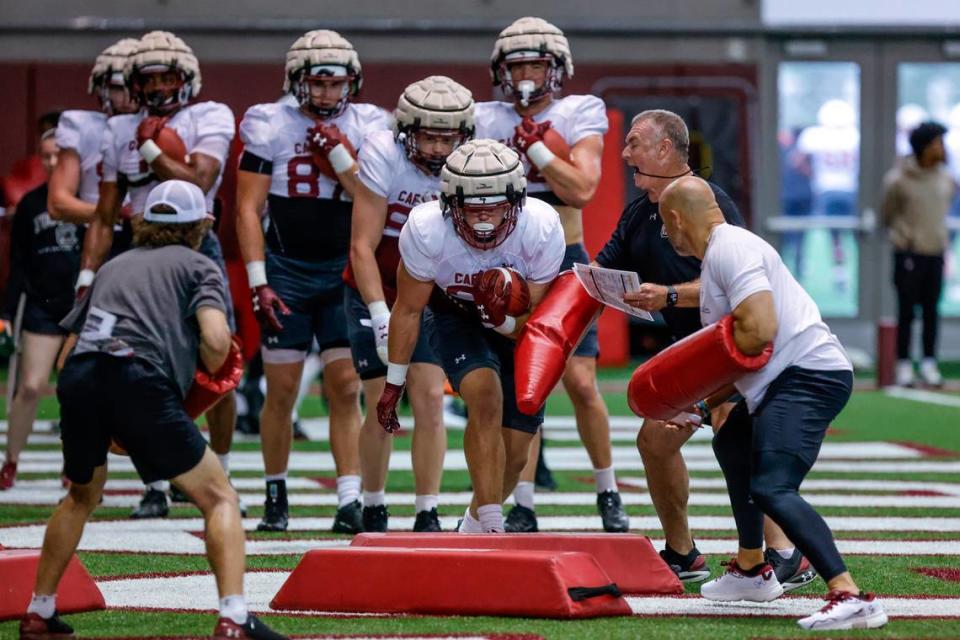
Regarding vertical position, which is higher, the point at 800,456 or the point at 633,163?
the point at 633,163

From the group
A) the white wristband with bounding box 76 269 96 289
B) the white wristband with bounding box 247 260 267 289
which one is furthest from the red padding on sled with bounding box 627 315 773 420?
the white wristband with bounding box 76 269 96 289

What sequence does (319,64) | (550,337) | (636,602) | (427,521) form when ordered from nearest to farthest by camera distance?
1. (636,602)
2. (550,337)
3. (427,521)
4. (319,64)

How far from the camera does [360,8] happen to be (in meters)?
18.8

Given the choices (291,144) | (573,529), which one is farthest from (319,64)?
(573,529)

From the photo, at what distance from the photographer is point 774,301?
556cm

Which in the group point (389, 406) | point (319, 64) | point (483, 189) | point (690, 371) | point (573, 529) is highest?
point (319, 64)

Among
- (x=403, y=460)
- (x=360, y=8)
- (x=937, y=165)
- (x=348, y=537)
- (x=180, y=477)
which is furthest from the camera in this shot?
(x=360, y=8)

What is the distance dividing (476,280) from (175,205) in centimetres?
134

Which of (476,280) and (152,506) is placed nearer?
(476,280)

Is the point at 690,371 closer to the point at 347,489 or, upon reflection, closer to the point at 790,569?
the point at 790,569

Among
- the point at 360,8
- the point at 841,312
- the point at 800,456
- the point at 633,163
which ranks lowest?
the point at 841,312

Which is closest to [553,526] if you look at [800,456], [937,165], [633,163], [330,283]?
[330,283]

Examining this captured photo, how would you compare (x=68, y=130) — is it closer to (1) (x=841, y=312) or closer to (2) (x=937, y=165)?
(2) (x=937, y=165)

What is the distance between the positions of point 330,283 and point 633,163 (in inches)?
77.7
